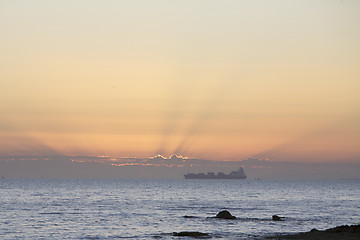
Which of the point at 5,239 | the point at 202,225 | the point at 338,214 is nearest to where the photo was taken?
the point at 5,239

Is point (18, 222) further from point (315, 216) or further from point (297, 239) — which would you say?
point (315, 216)

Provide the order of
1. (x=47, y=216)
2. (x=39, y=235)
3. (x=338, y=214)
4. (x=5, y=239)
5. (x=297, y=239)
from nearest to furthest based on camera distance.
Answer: (x=297, y=239) < (x=5, y=239) < (x=39, y=235) < (x=47, y=216) < (x=338, y=214)

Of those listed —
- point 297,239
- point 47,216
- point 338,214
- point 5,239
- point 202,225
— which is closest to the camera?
point 297,239

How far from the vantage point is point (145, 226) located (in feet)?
228

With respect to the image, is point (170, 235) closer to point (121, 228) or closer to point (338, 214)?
point (121, 228)

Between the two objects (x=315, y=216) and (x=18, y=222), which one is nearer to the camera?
(x=18, y=222)

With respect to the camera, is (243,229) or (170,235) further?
(243,229)

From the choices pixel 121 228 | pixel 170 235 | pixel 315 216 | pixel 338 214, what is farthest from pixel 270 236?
pixel 338 214

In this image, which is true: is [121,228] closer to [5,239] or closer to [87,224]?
[87,224]

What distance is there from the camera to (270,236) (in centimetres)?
5697

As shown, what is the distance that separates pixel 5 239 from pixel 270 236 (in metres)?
28.7

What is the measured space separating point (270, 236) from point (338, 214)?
4019 cm

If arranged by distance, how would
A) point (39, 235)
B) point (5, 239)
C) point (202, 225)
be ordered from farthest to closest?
point (202, 225) < point (39, 235) < point (5, 239)

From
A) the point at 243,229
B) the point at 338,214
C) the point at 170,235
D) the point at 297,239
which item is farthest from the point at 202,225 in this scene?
the point at 338,214
